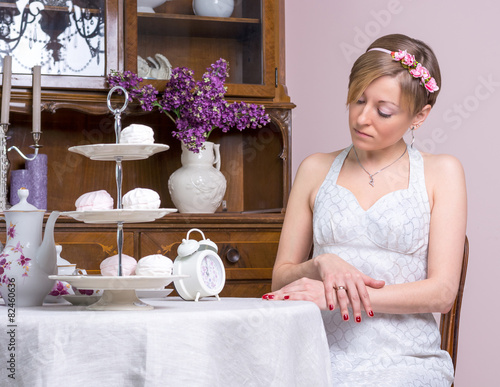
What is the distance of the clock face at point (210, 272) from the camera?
1.15 meters

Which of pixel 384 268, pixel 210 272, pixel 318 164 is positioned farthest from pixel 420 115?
pixel 210 272

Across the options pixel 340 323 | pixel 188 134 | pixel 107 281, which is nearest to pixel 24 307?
pixel 107 281

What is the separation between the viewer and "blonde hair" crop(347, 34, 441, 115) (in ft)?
4.67

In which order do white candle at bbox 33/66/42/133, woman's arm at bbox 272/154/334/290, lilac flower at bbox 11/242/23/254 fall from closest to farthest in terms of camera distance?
lilac flower at bbox 11/242/23/254
woman's arm at bbox 272/154/334/290
white candle at bbox 33/66/42/133

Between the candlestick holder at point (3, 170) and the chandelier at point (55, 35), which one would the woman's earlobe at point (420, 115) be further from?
the candlestick holder at point (3, 170)

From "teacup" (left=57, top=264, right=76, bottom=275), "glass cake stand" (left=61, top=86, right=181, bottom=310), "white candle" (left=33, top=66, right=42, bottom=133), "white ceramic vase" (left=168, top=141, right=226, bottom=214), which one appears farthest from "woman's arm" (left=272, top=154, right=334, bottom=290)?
"white candle" (left=33, top=66, right=42, bottom=133)

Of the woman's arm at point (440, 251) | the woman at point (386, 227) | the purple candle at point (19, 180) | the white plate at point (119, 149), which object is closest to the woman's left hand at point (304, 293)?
the woman at point (386, 227)

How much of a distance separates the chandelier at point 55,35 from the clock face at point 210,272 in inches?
53.8

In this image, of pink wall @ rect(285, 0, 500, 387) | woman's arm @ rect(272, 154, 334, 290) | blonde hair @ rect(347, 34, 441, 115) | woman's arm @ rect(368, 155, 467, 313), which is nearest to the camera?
woman's arm @ rect(368, 155, 467, 313)

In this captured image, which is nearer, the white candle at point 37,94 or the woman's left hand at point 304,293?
the woman's left hand at point 304,293

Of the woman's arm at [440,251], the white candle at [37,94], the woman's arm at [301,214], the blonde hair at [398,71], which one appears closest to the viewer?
the woman's arm at [440,251]

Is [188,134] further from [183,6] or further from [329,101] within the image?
[329,101]

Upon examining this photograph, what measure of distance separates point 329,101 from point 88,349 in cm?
222

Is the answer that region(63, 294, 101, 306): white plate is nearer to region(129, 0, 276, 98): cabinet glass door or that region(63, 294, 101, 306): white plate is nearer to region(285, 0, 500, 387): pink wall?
region(129, 0, 276, 98): cabinet glass door
